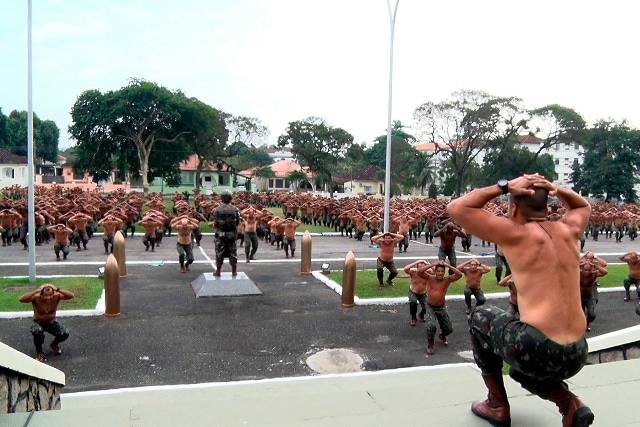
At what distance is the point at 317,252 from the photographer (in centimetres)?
1967

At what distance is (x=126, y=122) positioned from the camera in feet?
142

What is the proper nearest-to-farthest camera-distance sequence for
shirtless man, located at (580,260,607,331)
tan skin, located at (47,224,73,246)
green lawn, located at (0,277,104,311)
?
1. shirtless man, located at (580,260,607,331)
2. green lawn, located at (0,277,104,311)
3. tan skin, located at (47,224,73,246)

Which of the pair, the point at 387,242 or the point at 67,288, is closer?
the point at 67,288

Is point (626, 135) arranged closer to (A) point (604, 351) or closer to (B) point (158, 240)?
(B) point (158, 240)

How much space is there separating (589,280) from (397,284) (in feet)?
15.7

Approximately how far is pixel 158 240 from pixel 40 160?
7172 centimetres

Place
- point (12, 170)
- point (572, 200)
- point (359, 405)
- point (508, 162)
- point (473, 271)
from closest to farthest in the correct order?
point (572, 200) < point (359, 405) < point (473, 271) < point (508, 162) < point (12, 170)

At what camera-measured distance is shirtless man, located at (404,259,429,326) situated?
8977mm

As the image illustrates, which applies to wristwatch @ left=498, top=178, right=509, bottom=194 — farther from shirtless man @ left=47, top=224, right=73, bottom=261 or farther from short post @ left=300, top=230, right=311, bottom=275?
shirtless man @ left=47, top=224, right=73, bottom=261

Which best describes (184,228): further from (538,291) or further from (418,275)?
(538,291)

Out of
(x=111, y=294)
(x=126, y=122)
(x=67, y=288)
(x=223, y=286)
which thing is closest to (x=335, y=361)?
(x=111, y=294)

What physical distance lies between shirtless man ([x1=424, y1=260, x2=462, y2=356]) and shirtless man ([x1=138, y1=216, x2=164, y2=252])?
1101 cm

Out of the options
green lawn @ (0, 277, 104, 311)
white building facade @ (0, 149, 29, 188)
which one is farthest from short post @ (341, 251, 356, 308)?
white building facade @ (0, 149, 29, 188)

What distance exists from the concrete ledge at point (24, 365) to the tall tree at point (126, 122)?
131 feet
